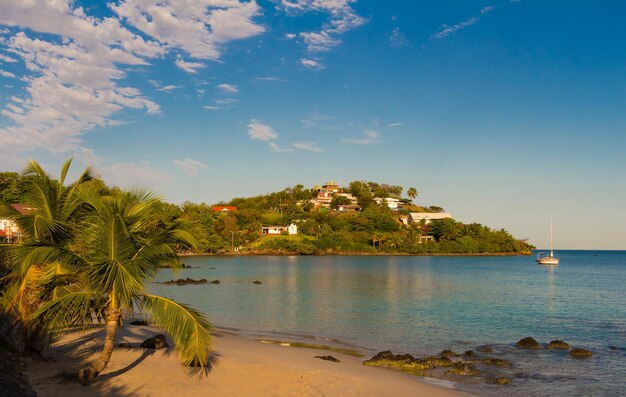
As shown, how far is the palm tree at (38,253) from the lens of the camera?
1137 cm

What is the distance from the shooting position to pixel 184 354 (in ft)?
38.2

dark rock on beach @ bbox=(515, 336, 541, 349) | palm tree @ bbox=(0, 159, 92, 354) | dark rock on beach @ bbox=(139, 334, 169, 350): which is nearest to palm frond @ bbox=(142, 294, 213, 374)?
palm tree @ bbox=(0, 159, 92, 354)

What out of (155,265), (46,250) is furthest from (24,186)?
(155,265)

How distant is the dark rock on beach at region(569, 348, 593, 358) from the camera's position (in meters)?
20.9

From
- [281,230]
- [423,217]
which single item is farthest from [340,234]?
[423,217]

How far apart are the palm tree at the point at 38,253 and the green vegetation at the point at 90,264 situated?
23 millimetres

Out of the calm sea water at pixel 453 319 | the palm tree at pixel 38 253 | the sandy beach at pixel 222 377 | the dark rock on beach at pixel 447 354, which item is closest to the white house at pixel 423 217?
the calm sea water at pixel 453 319

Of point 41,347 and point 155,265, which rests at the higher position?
point 155,265

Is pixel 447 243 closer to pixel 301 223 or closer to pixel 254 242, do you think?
pixel 301 223

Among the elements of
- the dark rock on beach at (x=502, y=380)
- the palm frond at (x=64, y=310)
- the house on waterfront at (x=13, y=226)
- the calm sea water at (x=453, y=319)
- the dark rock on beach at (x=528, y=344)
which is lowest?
the calm sea water at (x=453, y=319)

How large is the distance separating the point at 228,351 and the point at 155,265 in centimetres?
735

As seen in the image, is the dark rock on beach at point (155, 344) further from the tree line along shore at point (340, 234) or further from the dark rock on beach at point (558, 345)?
the tree line along shore at point (340, 234)

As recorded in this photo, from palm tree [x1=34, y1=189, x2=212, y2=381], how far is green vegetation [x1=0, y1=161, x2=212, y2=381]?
2cm

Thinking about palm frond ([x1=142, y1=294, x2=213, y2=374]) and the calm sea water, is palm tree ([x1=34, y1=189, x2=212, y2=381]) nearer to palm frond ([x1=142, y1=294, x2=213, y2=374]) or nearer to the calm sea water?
palm frond ([x1=142, y1=294, x2=213, y2=374])
